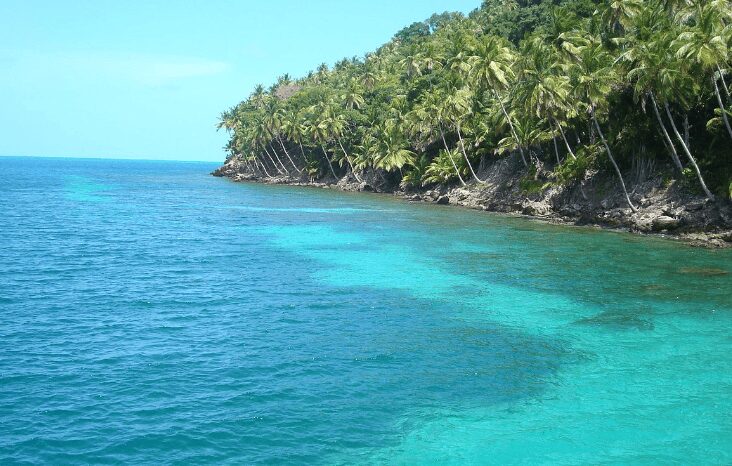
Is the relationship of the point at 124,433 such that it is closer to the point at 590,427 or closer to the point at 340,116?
the point at 590,427

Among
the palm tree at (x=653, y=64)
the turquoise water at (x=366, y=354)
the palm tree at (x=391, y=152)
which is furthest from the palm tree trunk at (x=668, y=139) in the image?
the palm tree at (x=391, y=152)

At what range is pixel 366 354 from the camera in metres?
20.9

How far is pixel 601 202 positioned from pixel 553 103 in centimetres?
930

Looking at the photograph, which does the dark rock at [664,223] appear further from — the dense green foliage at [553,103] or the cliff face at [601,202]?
the dense green foliage at [553,103]

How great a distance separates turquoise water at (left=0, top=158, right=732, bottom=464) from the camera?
48.3 feet

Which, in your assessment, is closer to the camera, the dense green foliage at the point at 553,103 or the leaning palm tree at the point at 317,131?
the dense green foliage at the point at 553,103

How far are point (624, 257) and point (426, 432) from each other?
27.5m

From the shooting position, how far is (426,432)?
15.3m

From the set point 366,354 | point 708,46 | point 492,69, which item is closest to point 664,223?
point 708,46

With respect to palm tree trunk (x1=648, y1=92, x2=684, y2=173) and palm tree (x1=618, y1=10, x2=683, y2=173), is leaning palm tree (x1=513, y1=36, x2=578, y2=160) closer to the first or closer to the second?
palm tree (x1=618, y1=10, x2=683, y2=173)

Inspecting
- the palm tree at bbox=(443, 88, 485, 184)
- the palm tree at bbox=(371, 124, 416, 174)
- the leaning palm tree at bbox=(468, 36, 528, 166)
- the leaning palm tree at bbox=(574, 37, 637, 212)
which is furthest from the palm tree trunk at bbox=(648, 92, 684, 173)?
the palm tree at bbox=(371, 124, 416, 174)

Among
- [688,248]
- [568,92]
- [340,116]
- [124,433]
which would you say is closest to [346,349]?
[124,433]

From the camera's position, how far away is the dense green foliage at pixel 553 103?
43.4 metres

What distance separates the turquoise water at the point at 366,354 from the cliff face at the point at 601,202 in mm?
3724
